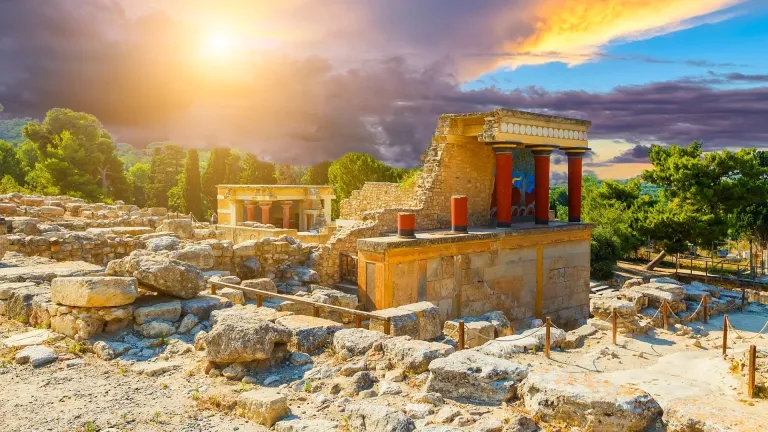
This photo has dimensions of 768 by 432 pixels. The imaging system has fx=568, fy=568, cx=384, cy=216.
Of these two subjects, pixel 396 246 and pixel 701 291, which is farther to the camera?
pixel 701 291

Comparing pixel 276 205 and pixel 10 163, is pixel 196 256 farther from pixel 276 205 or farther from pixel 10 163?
pixel 10 163

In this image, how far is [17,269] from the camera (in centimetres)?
921

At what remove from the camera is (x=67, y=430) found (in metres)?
4.49

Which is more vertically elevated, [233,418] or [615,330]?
[233,418]

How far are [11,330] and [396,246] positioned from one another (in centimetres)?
636

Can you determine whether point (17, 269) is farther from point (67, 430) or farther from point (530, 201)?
point (530, 201)

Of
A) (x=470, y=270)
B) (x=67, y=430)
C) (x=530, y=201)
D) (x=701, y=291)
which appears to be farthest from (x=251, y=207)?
(x=67, y=430)

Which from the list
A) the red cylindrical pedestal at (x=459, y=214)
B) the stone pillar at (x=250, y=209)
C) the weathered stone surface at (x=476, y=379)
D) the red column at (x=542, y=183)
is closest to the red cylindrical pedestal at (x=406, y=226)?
the red cylindrical pedestal at (x=459, y=214)

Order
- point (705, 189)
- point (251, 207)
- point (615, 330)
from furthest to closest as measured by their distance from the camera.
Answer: point (251, 207) < point (705, 189) < point (615, 330)

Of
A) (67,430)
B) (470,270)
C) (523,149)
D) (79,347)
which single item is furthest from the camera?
(523,149)

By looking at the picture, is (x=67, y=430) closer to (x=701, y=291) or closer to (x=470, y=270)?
(x=470, y=270)

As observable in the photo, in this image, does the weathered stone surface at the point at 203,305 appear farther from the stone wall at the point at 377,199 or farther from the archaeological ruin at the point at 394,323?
the stone wall at the point at 377,199

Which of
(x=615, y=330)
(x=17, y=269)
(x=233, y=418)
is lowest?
(x=615, y=330)

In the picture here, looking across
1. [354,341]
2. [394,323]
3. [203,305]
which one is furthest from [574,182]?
[203,305]
